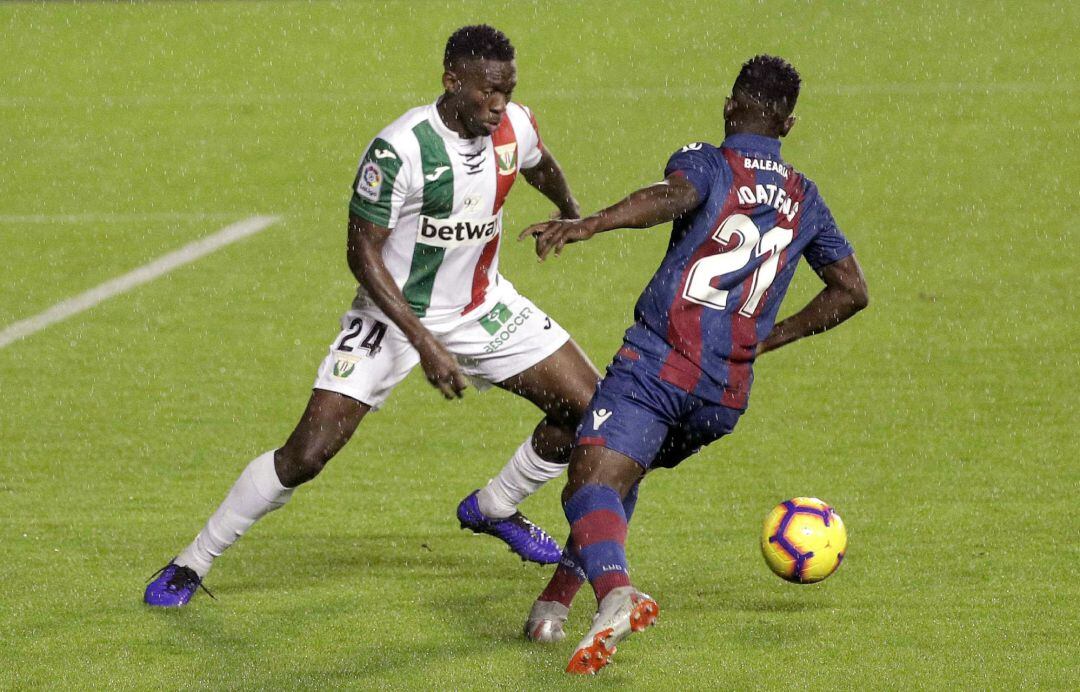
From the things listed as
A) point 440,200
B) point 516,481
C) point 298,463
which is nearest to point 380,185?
point 440,200

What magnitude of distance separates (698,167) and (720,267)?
0.36 metres

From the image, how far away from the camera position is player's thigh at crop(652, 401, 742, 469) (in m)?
6.32

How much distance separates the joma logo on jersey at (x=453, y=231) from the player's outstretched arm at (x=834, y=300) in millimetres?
1314

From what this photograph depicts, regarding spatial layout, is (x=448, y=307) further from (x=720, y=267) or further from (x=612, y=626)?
(x=612, y=626)

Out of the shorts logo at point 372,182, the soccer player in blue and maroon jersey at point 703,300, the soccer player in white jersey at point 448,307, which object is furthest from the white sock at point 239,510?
the soccer player in blue and maroon jersey at point 703,300

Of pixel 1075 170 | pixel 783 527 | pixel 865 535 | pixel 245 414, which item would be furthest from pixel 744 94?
pixel 1075 170

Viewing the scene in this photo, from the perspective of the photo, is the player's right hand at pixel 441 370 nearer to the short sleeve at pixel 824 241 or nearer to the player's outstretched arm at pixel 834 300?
the player's outstretched arm at pixel 834 300

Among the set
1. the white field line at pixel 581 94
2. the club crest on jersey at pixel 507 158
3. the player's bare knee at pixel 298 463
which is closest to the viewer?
the player's bare knee at pixel 298 463

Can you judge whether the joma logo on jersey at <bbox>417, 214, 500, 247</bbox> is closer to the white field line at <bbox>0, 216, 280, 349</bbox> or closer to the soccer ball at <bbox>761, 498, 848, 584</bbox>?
the soccer ball at <bbox>761, 498, 848, 584</bbox>

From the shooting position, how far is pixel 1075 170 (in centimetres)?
1639

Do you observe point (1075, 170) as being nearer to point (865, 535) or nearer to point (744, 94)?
point (865, 535)

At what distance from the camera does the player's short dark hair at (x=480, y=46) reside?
684cm

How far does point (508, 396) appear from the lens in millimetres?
11531

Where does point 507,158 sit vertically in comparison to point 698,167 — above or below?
below
